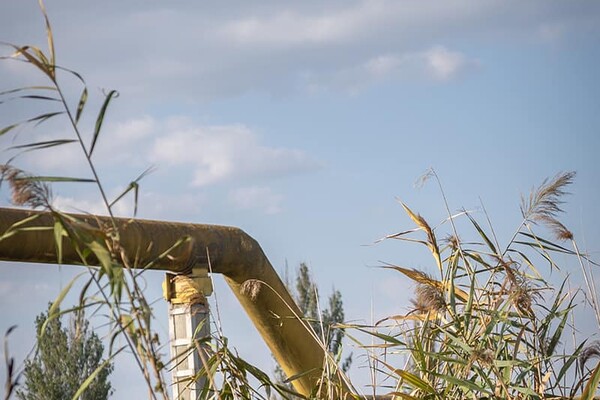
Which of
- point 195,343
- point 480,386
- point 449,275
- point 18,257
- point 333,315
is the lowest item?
point 480,386

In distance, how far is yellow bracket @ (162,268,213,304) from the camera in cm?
431

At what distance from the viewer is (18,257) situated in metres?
3.58

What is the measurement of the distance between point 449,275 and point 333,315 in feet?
71.4

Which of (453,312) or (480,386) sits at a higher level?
A: (453,312)

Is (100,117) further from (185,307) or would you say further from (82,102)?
(185,307)

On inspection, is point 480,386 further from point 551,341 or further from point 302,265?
point 302,265

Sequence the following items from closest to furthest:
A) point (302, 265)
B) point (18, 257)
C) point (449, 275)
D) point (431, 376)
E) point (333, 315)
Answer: point (431, 376) → point (449, 275) → point (18, 257) → point (302, 265) → point (333, 315)

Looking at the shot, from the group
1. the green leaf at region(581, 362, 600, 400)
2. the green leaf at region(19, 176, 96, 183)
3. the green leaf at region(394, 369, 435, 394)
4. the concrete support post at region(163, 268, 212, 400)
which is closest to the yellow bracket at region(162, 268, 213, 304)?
the concrete support post at region(163, 268, 212, 400)

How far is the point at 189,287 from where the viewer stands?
14.3 ft

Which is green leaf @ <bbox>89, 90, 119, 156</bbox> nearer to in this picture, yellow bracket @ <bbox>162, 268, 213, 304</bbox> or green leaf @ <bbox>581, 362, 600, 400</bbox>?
green leaf @ <bbox>581, 362, 600, 400</bbox>

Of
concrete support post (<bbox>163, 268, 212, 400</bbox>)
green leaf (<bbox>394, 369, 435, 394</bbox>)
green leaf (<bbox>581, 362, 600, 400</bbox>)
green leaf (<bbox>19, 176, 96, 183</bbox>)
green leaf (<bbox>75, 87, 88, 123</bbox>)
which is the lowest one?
green leaf (<bbox>581, 362, 600, 400</bbox>)

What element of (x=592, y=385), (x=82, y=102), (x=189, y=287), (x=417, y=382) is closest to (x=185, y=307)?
(x=189, y=287)

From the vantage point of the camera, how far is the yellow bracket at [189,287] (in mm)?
4312

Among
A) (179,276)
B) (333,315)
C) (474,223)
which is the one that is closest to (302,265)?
(333,315)
